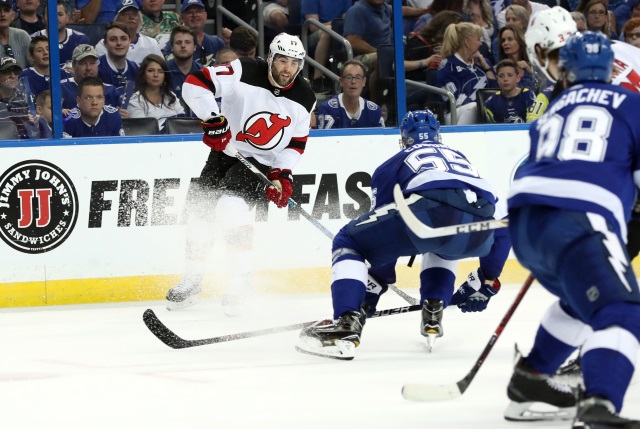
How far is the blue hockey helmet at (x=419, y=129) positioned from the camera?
437cm

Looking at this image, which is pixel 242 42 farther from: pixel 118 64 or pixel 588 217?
pixel 588 217

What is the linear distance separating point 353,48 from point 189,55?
89cm

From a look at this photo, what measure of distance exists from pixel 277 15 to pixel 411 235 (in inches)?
115

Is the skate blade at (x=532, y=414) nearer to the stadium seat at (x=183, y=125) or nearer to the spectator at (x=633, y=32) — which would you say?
the stadium seat at (x=183, y=125)

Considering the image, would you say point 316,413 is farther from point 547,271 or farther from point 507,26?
point 507,26

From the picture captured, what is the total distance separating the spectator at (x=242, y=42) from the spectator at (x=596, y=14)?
79.5 inches

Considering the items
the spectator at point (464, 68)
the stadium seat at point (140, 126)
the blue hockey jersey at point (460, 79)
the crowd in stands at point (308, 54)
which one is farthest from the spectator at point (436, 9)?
the stadium seat at point (140, 126)

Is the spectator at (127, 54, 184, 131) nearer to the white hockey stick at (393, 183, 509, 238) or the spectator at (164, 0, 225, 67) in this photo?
the spectator at (164, 0, 225, 67)

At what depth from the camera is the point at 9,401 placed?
3.45 metres

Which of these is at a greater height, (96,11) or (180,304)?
(96,11)

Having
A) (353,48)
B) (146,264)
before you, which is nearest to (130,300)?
(146,264)

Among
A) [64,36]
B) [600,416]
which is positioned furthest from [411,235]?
[64,36]

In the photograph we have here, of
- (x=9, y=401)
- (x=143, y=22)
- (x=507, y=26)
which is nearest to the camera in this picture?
(x=9, y=401)

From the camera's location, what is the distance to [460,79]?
6.71 meters
